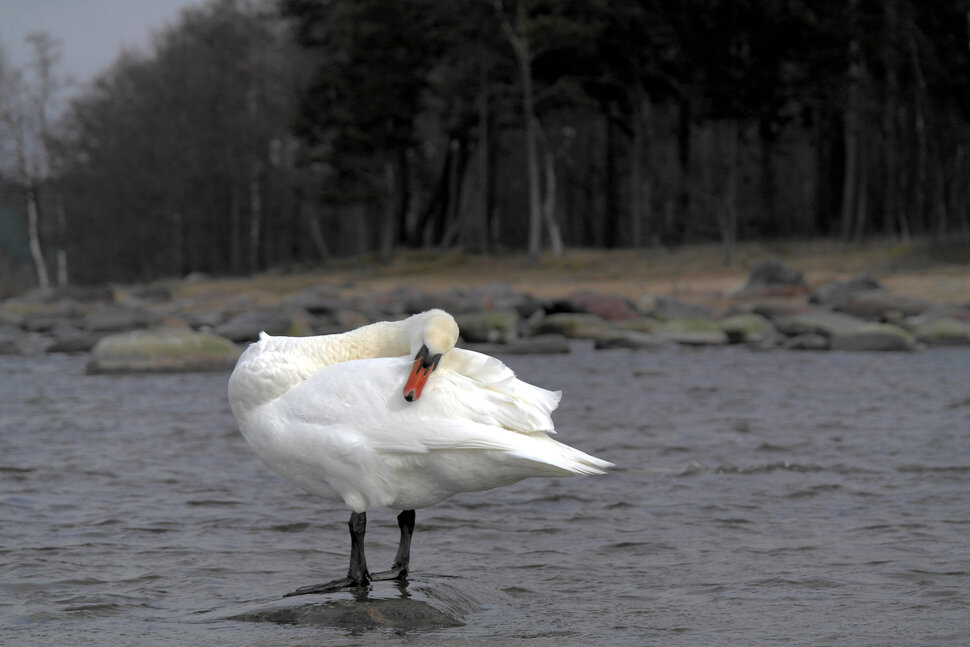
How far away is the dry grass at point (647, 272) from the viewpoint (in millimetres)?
24938

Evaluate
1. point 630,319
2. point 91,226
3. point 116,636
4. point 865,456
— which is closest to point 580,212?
point 91,226

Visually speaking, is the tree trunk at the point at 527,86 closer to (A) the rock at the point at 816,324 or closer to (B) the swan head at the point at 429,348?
(A) the rock at the point at 816,324

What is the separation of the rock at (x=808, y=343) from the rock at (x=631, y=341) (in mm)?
1889

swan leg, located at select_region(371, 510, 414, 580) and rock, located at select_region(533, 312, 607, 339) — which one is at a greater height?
swan leg, located at select_region(371, 510, 414, 580)

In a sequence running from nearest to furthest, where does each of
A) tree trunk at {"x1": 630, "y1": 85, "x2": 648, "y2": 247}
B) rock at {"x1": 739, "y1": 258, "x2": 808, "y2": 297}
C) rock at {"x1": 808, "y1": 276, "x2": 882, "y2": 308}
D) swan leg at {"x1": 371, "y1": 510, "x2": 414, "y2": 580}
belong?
1. swan leg at {"x1": 371, "y1": 510, "x2": 414, "y2": 580}
2. rock at {"x1": 808, "y1": 276, "x2": 882, "y2": 308}
3. rock at {"x1": 739, "y1": 258, "x2": 808, "y2": 297}
4. tree trunk at {"x1": 630, "y1": 85, "x2": 648, "y2": 247}

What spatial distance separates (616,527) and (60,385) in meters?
9.38

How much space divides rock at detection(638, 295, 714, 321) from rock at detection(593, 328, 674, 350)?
240 cm

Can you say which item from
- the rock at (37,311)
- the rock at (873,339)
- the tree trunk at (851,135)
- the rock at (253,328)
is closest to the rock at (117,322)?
the rock at (37,311)

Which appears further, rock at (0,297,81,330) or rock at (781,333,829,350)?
rock at (0,297,81,330)

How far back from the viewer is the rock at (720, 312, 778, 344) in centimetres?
1897

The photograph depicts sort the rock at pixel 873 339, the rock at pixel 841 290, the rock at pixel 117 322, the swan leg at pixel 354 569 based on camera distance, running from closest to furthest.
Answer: the swan leg at pixel 354 569 → the rock at pixel 873 339 → the rock at pixel 117 322 → the rock at pixel 841 290

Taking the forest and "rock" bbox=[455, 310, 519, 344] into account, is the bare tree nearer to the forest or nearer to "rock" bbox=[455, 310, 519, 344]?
the forest

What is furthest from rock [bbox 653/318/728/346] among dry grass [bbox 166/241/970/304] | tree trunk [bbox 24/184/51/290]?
tree trunk [bbox 24/184/51/290]

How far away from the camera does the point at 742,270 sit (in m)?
29.0
